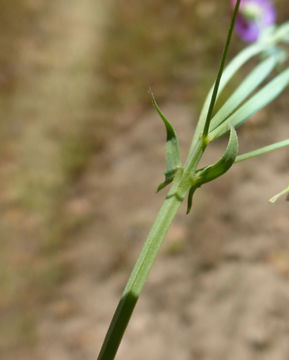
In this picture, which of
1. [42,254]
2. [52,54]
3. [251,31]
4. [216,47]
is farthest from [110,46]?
[251,31]

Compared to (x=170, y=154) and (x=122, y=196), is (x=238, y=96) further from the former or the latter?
(x=122, y=196)

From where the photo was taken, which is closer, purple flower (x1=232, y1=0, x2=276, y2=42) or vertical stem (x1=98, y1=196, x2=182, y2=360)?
vertical stem (x1=98, y1=196, x2=182, y2=360)

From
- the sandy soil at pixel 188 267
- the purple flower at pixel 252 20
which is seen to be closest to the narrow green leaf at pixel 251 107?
the purple flower at pixel 252 20

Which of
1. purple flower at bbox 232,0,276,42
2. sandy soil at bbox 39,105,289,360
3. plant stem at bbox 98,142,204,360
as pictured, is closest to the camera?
plant stem at bbox 98,142,204,360

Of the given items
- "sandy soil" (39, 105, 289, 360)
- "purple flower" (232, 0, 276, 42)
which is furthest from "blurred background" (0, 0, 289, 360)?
"purple flower" (232, 0, 276, 42)

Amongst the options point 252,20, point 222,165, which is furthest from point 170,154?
point 252,20

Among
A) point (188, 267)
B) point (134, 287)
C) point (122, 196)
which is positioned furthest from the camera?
point (122, 196)

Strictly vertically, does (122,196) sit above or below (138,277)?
above

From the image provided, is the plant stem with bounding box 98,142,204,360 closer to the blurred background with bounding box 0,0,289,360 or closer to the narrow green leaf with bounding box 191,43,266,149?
the narrow green leaf with bounding box 191,43,266,149
